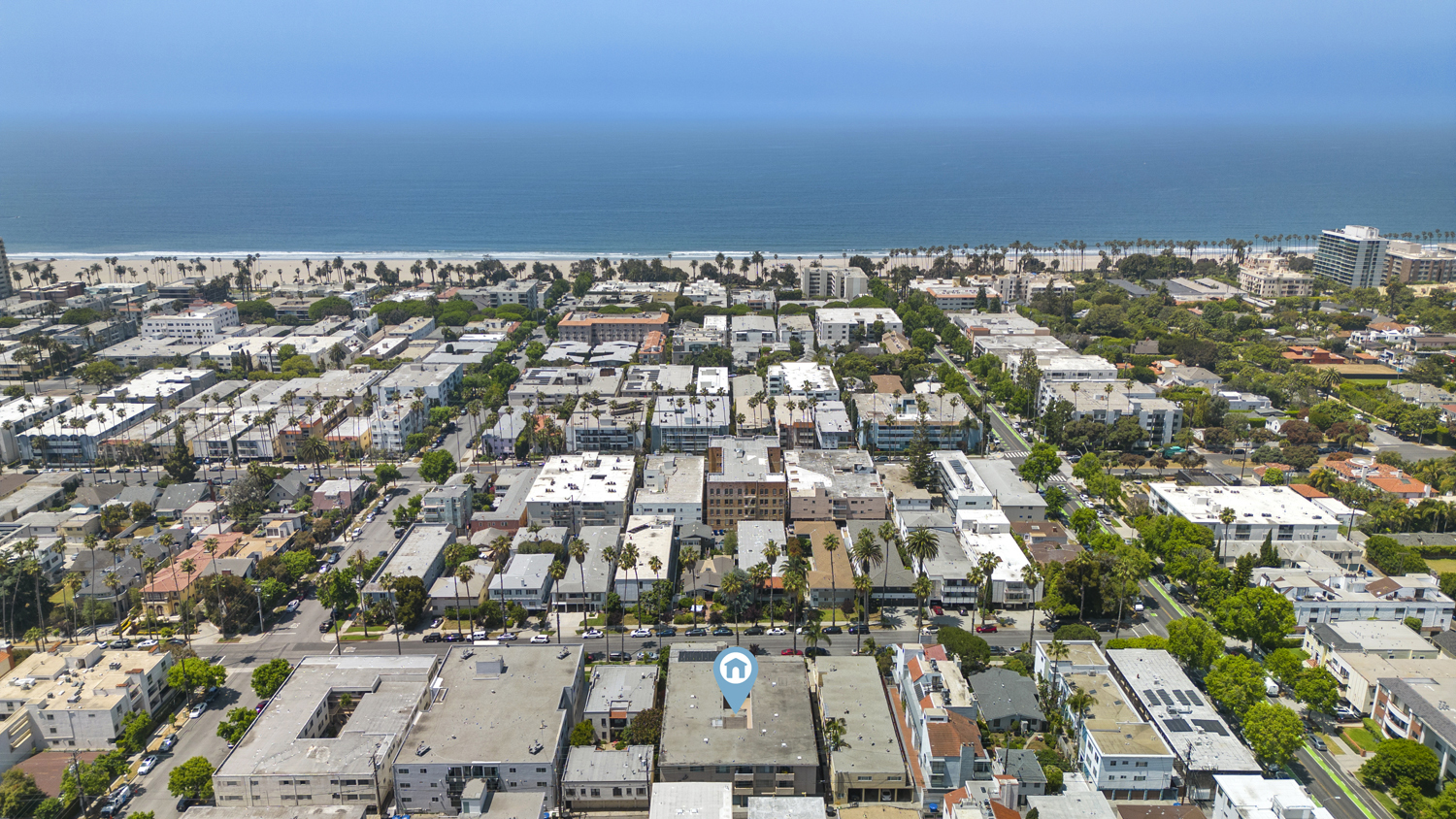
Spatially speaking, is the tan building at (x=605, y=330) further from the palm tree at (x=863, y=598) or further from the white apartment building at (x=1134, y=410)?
the palm tree at (x=863, y=598)

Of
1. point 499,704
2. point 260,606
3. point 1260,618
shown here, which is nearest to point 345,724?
point 499,704

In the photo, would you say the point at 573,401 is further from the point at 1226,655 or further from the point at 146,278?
the point at 146,278

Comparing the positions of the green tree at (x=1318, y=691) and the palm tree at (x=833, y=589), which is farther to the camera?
the palm tree at (x=833, y=589)

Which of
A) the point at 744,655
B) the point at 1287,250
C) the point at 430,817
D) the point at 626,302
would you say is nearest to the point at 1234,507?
the point at 744,655

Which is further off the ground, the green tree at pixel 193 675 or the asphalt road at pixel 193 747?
the green tree at pixel 193 675

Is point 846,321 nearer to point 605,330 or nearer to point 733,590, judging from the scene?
point 605,330

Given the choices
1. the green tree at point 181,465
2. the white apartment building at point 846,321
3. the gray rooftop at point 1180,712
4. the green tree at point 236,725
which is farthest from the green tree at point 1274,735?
the green tree at point 181,465
